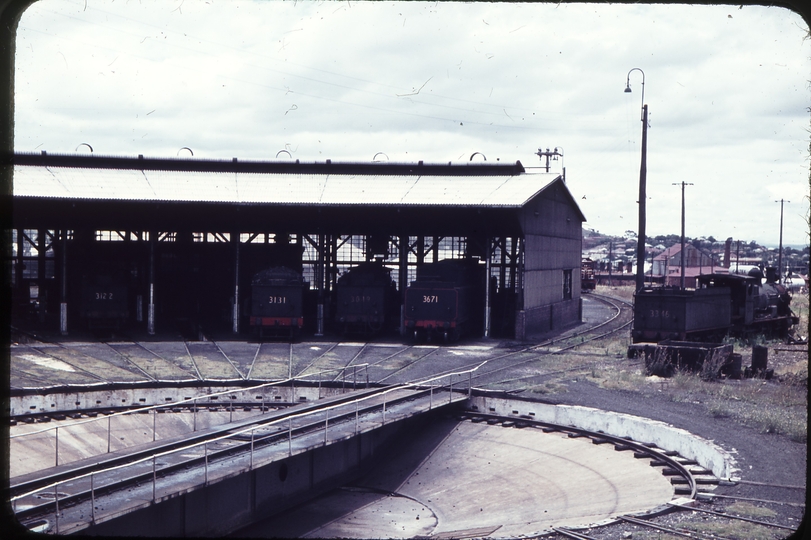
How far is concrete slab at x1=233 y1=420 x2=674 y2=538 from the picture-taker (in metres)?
15.5

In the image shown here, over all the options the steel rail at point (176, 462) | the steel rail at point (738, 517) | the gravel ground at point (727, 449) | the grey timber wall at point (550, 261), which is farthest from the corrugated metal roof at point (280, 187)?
the steel rail at point (738, 517)

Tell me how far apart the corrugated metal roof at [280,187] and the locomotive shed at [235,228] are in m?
0.10

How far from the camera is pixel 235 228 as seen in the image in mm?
35469

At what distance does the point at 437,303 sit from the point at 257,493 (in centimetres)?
1738

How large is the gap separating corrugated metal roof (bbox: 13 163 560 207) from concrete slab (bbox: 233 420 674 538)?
14.0m

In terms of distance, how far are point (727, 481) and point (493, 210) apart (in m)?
20.0

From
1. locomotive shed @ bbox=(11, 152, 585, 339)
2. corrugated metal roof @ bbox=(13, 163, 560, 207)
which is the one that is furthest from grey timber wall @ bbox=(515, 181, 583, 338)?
corrugated metal roof @ bbox=(13, 163, 560, 207)

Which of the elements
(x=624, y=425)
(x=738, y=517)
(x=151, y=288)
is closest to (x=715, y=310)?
(x=624, y=425)

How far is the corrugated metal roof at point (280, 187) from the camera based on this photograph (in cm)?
3281

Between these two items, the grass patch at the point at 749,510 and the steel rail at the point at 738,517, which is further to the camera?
the grass patch at the point at 749,510

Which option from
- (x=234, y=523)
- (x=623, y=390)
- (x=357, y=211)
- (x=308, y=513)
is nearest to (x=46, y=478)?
(x=234, y=523)

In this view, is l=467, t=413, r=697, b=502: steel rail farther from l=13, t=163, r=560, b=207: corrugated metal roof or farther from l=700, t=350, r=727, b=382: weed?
l=13, t=163, r=560, b=207: corrugated metal roof

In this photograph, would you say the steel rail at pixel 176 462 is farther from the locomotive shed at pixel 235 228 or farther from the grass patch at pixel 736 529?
the locomotive shed at pixel 235 228

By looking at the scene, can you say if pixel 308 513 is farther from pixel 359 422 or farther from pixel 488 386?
pixel 488 386
